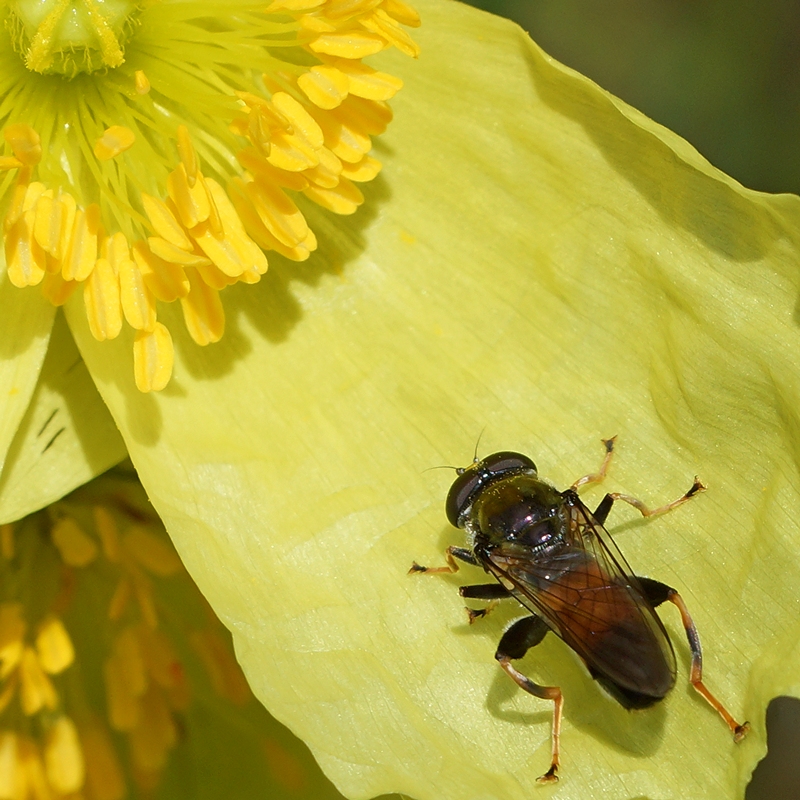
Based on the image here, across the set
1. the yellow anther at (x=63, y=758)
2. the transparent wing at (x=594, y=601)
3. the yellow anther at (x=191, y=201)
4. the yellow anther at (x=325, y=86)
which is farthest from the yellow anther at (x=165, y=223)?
the yellow anther at (x=63, y=758)

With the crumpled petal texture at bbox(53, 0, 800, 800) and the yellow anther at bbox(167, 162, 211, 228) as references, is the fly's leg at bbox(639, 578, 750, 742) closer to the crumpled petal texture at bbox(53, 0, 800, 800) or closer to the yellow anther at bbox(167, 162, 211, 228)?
the crumpled petal texture at bbox(53, 0, 800, 800)

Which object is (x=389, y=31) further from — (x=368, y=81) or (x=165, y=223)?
(x=165, y=223)

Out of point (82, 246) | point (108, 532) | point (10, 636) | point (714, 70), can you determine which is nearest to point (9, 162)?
point (82, 246)

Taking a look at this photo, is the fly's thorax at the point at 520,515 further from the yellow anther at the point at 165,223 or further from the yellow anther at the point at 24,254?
the yellow anther at the point at 24,254

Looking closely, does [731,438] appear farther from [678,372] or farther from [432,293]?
[432,293]

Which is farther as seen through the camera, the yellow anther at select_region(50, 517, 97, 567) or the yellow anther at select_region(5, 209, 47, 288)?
the yellow anther at select_region(50, 517, 97, 567)

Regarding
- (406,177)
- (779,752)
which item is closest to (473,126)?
(406,177)

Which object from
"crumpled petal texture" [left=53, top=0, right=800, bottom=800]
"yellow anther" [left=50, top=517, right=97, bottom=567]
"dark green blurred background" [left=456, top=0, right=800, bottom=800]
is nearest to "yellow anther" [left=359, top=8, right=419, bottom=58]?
"crumpled petal texture" [left=53, top=0, right=800, bottom=800]
